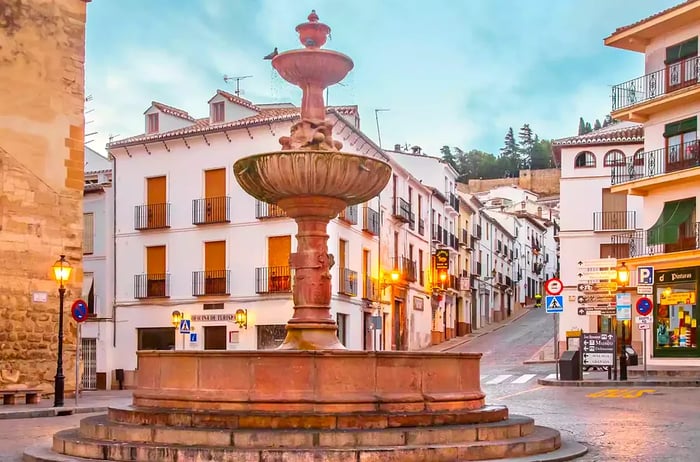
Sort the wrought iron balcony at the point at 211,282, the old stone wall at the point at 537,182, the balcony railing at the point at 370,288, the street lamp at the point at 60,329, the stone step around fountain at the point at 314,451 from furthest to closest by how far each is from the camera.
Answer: the old stone wall at the point at 537,182 < the balcony railing at the point at 370,288 < the wrought iron balcony at the point at 211,282 < the street lamp at the point at 60,329 < the stone step around fountain at the point at 314,451

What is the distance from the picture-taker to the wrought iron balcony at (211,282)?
3694cm

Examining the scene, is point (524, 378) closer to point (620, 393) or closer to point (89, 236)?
point (620, 393)

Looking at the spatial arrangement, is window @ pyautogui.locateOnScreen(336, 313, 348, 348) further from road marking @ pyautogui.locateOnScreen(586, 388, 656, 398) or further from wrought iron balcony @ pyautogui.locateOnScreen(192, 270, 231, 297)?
road marking @ pyautogui.locateOnScreen(586, 388, 656, 398)

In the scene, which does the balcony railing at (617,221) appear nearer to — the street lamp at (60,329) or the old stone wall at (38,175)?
the old stone wall at (38,175)

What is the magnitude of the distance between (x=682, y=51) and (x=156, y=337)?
21290 mm

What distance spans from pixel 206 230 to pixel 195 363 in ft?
85.9

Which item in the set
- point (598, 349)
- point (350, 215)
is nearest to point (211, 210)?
point (350, 215)

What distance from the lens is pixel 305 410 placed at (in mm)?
11156

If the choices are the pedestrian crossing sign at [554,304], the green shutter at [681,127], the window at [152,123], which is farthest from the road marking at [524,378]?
the window at [152,123]

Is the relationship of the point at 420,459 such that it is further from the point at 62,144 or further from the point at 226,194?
the point at 226,194

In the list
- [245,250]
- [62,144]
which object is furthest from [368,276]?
[62,144]

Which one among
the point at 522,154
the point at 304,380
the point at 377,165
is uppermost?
the point at 522,154

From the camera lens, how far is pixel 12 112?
23.8 meters

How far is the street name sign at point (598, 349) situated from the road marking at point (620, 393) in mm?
3558
